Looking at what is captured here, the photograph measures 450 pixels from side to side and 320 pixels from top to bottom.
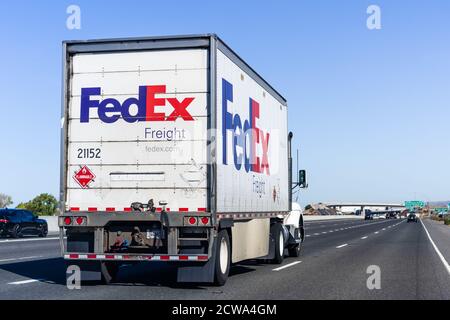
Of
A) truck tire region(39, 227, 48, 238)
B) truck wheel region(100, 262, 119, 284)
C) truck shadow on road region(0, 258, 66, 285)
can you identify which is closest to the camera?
truck wheel region(100, 262, 119, 284)

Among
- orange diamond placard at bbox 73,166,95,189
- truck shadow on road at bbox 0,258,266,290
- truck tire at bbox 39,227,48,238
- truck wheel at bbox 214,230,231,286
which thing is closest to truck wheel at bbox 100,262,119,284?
truck shadow on road at bbox 0,258,266,290

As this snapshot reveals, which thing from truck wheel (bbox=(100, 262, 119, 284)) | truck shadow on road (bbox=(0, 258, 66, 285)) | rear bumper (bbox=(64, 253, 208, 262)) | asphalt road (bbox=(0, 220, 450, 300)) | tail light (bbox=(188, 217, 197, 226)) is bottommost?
asphalt road (bbox=(0, 220, 450, 300))

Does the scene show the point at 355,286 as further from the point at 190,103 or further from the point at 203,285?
the point at 190,103

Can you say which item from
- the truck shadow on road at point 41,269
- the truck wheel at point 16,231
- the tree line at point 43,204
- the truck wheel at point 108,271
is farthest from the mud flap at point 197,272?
the tree line at point 43,204

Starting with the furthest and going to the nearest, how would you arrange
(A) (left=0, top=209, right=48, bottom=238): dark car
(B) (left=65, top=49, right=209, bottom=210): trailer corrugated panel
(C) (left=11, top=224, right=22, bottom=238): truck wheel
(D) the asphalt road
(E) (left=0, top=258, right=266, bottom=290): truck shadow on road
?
(C) (left=11, top=224, right=22, bottom=238): truck wheel → (A) (left=0, top=209, right=48, bottom=238): dark car → (E) (left=0, top=258, right=266, bottom=290): truck shadow on road → (B) (left=65, top=49, right=209, bottom=210): trailer corrugated panel → (D) the asphalt road

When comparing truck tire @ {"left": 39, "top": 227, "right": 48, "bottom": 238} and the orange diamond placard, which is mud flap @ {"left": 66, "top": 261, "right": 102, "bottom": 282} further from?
truck tire @ {"left": 39, "top": 227, "right": 48, "bottom": 238}

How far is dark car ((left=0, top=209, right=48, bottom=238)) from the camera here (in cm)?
3183

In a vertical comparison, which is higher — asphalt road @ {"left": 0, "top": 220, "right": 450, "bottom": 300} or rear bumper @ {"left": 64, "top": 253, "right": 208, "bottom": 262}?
rear bumper @ {"left": 64, "top": 253, "right": 208, "bottom": 262}

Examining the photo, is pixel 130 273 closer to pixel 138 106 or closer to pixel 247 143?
pixel 247 143

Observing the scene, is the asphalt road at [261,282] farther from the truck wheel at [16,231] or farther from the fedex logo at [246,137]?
the truck wheel at [16,231]

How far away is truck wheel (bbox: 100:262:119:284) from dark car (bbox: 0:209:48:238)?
2106 centimetres

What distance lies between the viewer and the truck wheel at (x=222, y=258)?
11486 millimetres

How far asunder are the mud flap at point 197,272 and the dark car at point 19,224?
2269 cm
